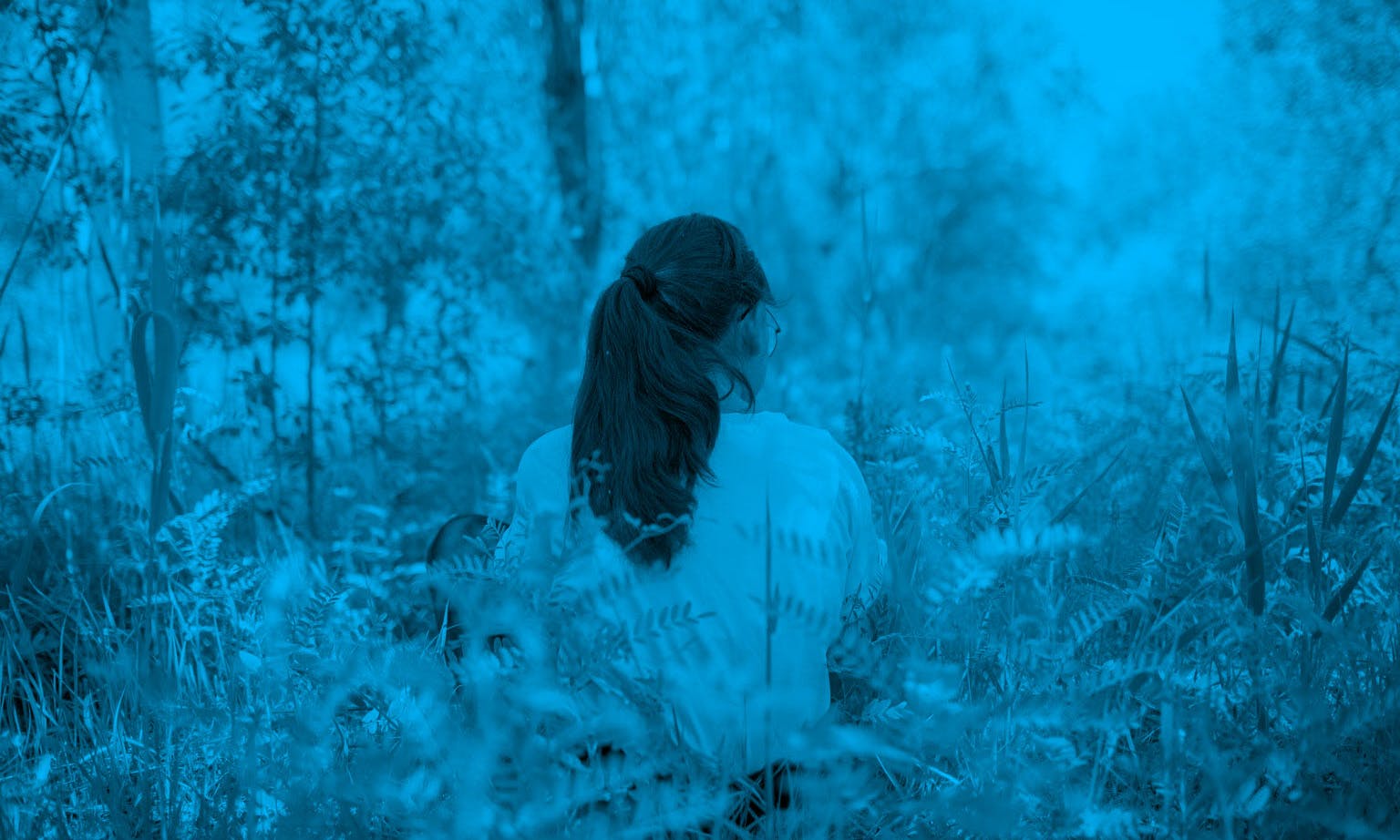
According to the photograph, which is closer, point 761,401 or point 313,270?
point 313,270

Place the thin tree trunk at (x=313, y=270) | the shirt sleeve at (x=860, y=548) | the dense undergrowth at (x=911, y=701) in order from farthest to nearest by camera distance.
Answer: the thin tree trunk at (x=313, y=270)
the shirt sleeve at (x=860, y=548)
the dense undergrowth at (x=911, y=701)

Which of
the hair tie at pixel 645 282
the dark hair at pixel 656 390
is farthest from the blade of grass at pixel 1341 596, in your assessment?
the hair tie at pixel 645 282

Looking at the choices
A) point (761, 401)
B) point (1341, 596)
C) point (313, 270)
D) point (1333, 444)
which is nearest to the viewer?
point (1341, 596)

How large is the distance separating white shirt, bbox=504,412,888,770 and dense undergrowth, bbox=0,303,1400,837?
88 mm

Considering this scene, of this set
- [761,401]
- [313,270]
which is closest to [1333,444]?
[313,270]

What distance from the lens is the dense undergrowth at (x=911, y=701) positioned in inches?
40.6

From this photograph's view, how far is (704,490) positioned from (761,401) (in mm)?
3540

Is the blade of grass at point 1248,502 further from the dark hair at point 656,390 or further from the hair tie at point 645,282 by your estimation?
the hair tie at point 645,282

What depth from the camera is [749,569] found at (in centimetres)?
147

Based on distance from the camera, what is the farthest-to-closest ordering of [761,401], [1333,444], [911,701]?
[761,401] → [1333,444] → [911,701]

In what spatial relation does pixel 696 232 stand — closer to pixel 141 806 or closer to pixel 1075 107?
pixel 141 806

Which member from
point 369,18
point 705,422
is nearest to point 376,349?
point 369,18

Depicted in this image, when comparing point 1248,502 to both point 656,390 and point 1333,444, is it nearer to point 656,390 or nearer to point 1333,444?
point 1333,444

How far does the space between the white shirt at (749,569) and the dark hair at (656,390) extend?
0.05 meters
